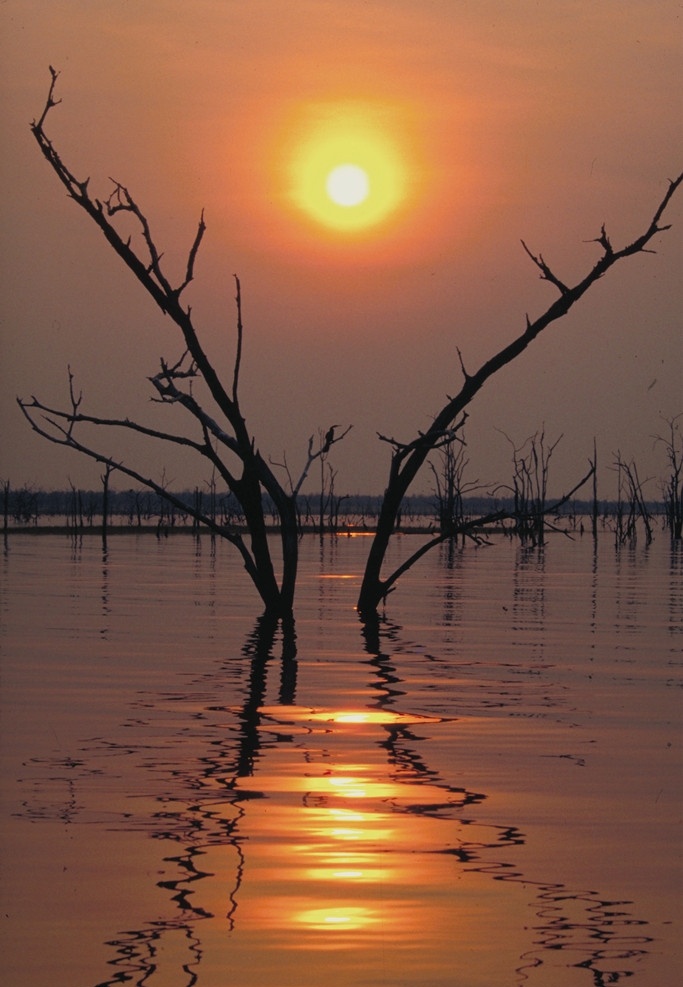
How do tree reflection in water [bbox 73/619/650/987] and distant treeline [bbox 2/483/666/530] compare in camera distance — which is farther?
distant treeline [bbox 2/483/666/530]

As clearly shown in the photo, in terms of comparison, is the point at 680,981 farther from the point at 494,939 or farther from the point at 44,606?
the point at 44,606

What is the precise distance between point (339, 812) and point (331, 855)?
774 millimetres

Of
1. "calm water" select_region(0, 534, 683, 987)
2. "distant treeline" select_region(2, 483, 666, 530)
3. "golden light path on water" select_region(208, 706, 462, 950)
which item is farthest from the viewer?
"distant treeline" select_region(2, 483, 666, 530)

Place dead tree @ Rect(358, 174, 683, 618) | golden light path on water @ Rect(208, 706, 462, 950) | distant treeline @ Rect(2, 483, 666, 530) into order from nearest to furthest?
golden light path on water @ Rect(208, 706, 462, 950) → dead tree @ Rect(358, 174, 683, 618) → distant treeline @ Rect(2, 483, 666, 530)

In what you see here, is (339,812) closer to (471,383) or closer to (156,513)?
(471,383)

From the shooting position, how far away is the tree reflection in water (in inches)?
198

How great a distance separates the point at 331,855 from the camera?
605cm

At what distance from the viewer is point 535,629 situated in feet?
56.2

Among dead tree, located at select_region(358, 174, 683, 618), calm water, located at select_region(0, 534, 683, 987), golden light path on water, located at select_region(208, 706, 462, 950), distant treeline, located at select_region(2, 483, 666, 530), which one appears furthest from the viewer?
distant treeline, located at select_region(2, 483, 666, 530)

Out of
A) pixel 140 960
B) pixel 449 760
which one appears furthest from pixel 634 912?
pixel 449 760

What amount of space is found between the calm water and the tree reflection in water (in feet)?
0.05

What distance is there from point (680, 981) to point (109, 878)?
82.7 inches

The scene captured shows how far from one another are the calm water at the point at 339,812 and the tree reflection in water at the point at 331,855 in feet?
0.05

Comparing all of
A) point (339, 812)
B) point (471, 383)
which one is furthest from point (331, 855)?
point (471, 383)
